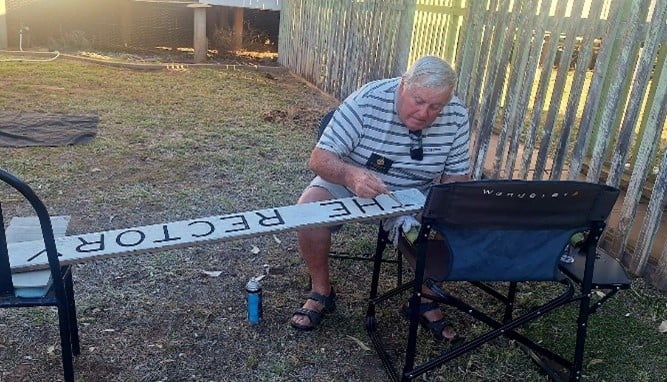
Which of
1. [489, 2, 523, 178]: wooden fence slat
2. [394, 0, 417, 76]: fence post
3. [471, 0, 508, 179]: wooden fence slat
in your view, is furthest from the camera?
[394, 0, 417, 76]: fence post

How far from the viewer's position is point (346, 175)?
244 cm

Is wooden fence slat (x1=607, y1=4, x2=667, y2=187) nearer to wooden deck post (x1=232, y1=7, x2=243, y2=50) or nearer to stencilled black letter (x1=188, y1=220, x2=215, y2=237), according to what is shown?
stencilled black letter (x1=188, y1=220, x2=215, y2=237)

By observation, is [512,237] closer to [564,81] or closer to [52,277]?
[52,277]

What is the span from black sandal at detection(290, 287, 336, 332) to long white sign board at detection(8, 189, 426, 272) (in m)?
0.57

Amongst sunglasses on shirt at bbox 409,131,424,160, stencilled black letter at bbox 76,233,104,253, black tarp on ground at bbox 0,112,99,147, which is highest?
sunglasses on shirt at bbox 409,131,424,160

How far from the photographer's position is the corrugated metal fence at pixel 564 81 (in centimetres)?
322

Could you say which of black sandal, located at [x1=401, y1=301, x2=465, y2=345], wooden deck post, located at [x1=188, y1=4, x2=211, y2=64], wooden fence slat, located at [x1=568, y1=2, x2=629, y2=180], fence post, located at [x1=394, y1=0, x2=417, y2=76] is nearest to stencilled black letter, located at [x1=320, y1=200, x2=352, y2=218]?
black sandal, located at [x1=401, y1=301, x2=465, y2=345]

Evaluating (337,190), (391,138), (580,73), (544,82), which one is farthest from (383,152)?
(544,82)

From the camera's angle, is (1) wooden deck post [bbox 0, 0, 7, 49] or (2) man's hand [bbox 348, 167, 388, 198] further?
(1) wooden deck post [bbox 0, 0, 7, 49]

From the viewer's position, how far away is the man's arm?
7.70 feet

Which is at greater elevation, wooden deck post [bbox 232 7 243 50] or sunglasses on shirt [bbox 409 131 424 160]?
sunglasses on shirt [bbox 409 131 424 160]

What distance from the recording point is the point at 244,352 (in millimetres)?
2508

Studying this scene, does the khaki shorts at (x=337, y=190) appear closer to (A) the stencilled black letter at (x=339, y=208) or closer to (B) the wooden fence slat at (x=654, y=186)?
(A) the stencilled black letter at (x=339, y=208)

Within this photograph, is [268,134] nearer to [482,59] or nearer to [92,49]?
[482,59]
